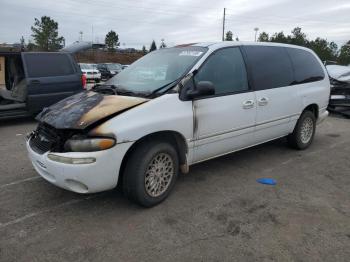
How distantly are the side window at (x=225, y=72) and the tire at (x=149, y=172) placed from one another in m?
0.96

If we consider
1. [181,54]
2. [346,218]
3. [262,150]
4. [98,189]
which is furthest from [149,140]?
[262,150]

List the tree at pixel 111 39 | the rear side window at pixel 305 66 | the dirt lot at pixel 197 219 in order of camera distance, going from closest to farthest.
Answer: the dirt lot at pixel 197 219, the rear side window at pixel 305 66, the tree at pixel 111 39

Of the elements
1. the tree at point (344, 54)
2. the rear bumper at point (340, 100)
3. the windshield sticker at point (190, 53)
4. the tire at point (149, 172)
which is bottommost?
the tire at point (149, 172)

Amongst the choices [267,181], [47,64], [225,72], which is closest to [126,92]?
[225,72]

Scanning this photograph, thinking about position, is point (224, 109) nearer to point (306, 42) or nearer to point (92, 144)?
point (92, 144)

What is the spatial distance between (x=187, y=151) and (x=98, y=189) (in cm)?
116

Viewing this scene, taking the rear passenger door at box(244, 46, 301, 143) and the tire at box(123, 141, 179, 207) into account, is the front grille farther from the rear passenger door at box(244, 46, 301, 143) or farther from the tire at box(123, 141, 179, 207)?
the rear passenger door at box(244, 46, 301, 143)

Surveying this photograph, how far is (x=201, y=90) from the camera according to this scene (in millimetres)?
3844

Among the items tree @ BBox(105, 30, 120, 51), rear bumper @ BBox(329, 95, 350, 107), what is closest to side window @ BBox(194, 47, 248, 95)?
rear bumper @ BBox(329, 95, 350, 107)

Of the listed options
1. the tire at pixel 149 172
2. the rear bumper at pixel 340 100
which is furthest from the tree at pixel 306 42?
the tire at pixel 149 172

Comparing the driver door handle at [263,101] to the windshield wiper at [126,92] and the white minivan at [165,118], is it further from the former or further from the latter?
the windshield wiper at [126,92]

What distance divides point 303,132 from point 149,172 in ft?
11.4

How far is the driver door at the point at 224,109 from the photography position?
13.5 feet

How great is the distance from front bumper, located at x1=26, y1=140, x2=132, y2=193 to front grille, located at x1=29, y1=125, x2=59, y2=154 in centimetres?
13
